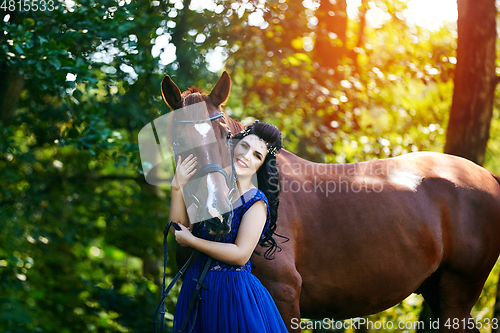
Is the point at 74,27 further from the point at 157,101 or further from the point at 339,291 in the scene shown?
the point at 339,291

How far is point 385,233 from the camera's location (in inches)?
111

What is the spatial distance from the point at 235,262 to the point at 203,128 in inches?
27.3

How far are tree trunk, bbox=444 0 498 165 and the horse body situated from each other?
3.45 feet

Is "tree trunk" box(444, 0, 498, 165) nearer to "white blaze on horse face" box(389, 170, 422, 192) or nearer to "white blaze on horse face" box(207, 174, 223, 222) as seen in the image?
"white blaze on horse face" box(389, 170, 422, 192)

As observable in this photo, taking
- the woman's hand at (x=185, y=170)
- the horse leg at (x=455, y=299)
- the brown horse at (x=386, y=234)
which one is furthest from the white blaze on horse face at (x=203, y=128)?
the horse leg at (x=455, y=299)

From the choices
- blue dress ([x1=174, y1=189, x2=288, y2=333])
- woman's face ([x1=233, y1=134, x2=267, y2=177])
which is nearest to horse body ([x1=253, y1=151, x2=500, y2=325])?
blue dress ([x1=174, y1=189, x2=288, y2=333])

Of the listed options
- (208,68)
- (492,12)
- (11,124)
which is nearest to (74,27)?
(11,124)

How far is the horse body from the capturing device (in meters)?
2.72

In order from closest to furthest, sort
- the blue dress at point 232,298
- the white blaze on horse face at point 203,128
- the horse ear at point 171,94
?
the blue dress at point 232,298, the white blaze on horse face at point 203,128, the horse ear at point 171,94

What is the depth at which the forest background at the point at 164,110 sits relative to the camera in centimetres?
414

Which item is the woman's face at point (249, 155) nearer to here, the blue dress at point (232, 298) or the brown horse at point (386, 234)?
the blue dress at point (232, 298)

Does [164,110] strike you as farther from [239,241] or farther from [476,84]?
[476,84]

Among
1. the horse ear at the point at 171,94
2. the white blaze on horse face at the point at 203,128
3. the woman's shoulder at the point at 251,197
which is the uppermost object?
the horse ear at the point at 171,94

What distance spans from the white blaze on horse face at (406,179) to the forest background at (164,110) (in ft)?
5.03
